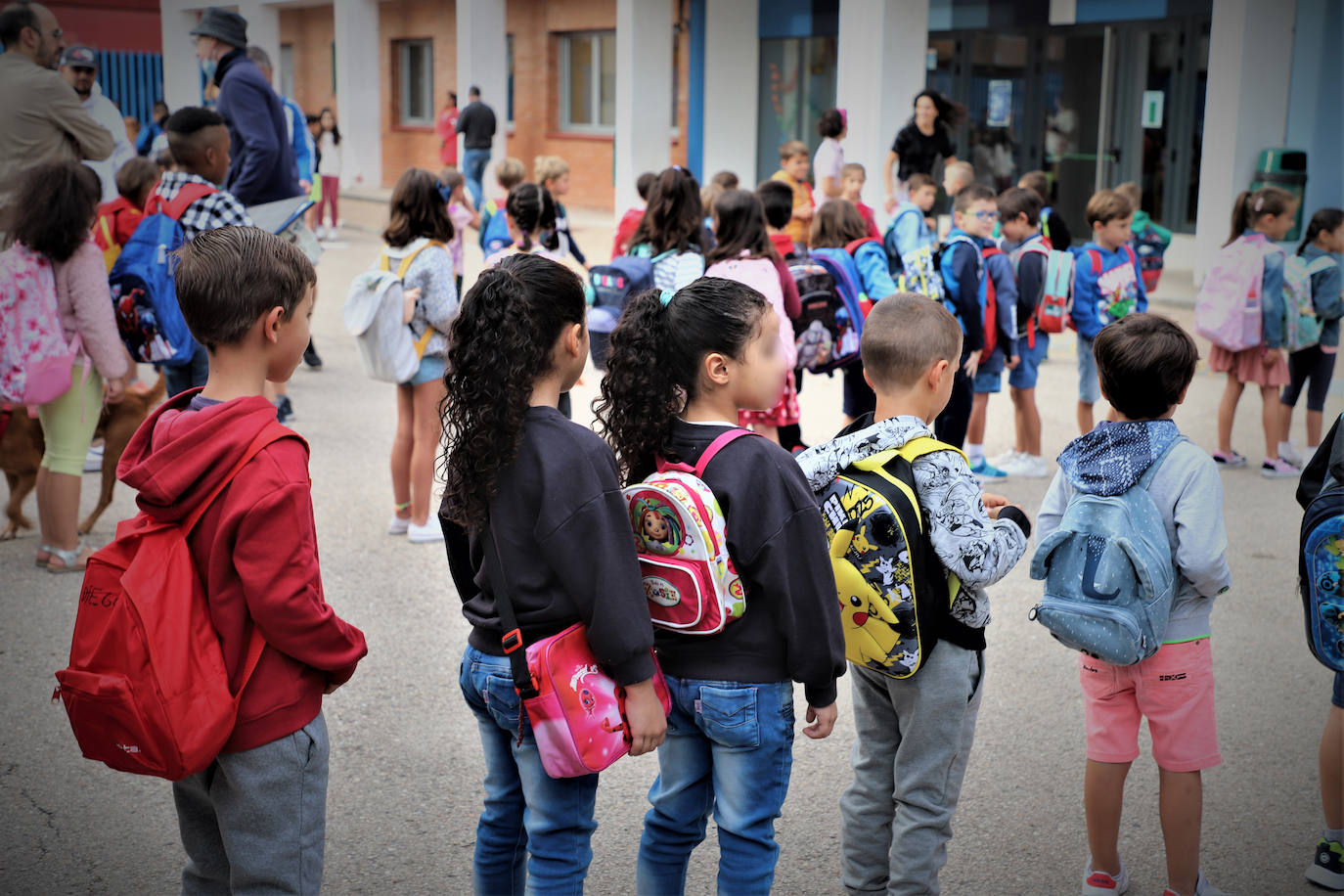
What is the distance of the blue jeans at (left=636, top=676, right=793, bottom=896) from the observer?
2.47 m

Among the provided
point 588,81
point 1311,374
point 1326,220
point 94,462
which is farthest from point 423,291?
point 588,81

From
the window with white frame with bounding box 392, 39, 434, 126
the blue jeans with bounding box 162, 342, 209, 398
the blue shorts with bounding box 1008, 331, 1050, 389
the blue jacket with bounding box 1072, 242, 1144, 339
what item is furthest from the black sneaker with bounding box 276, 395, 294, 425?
the window with white frame with bounding box 392, 39, 434, 126

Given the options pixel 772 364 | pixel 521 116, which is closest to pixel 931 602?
pixel 772 364

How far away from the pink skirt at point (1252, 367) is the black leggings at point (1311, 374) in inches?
2.8

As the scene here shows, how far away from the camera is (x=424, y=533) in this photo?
6.11m

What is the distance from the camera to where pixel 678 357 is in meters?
2.58

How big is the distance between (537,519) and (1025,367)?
5.50 meters

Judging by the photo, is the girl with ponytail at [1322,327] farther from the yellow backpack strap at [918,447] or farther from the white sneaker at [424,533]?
the yellow backpack strap at [918,447]

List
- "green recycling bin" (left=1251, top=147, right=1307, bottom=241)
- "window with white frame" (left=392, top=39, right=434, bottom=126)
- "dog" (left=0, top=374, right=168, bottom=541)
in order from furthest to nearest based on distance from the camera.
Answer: "window with white frame" (left=392, top=39, right=434, bottom=126) < "green recycling bin" (left=1251, top=147, right=1307, bottom=241) < "dog" (left=0, top=374, right=168, bottom=541)

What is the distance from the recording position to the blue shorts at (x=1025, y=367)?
7203 millimetres

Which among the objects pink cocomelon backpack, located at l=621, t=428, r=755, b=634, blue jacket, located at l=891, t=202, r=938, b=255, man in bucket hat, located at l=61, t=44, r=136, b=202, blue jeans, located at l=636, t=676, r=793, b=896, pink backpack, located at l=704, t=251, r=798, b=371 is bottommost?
blue jeans, located at l=636, t=676, r=793, b=896

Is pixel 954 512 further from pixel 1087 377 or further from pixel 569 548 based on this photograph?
pixel 1087 377

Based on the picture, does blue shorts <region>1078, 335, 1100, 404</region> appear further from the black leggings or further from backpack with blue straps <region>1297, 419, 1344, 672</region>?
backpack with blue straps <region>1297, 419, 1344, 672</region>

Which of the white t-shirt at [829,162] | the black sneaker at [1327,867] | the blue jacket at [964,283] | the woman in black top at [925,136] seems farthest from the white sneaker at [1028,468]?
the white t-shirt at [829,162]
